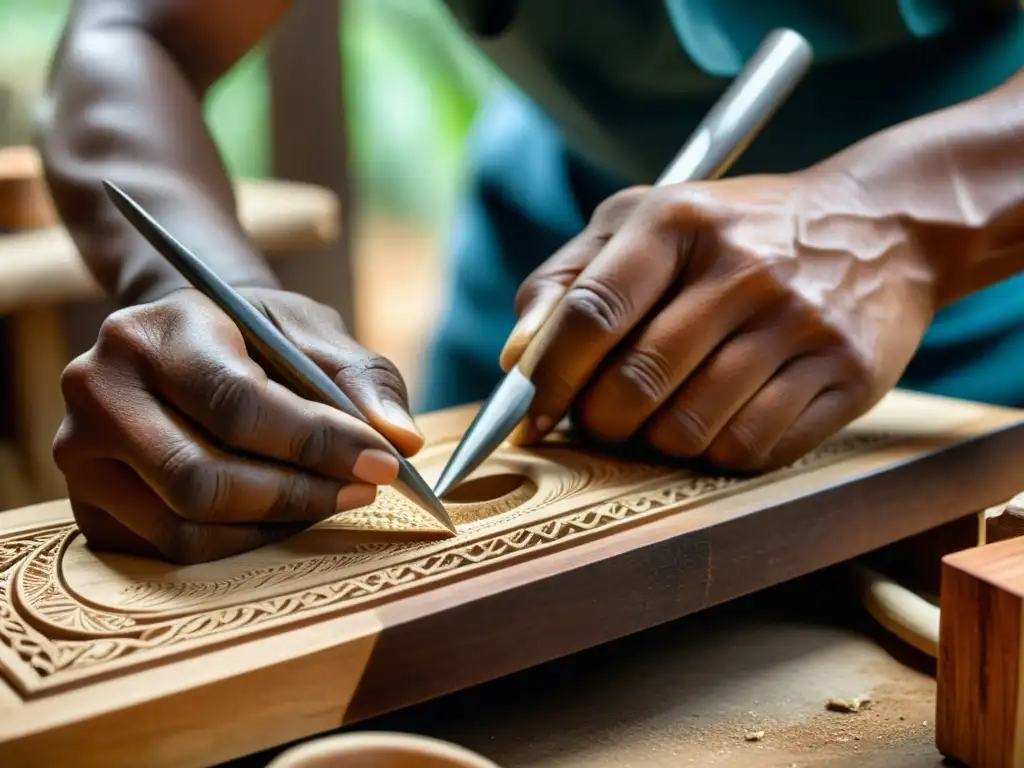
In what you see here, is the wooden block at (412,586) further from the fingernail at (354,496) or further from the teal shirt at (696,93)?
the teal shirt at (696,93)

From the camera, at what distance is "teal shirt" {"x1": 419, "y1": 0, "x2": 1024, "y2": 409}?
1.32m

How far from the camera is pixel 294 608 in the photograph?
73cm

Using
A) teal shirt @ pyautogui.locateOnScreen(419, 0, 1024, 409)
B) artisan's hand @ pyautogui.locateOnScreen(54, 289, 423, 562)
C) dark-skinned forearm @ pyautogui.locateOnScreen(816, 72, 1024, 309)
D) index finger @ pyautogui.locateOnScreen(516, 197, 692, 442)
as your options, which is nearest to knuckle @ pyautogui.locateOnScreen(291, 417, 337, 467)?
artisan's hand @ pyautogui.locateOnScreen(54, 289, 423, 562)

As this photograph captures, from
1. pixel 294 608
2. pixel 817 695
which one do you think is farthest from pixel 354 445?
pixel 817 695

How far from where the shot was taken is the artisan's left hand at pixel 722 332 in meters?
0.97

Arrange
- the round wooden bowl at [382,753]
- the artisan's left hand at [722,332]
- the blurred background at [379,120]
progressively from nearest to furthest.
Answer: the round wooden bowl at [382,753] < the artisan's left hand at [722,332] < the blurred background at [379,120]

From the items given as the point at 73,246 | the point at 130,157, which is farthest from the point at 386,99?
the point at 130,157

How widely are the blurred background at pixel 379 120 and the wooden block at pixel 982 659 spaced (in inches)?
66.2

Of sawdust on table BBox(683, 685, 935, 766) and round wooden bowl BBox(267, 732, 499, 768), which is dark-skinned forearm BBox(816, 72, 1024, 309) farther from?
round wooden bowl BBox(267, 732, 499, 768)

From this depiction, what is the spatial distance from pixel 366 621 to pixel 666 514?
0.90 feet

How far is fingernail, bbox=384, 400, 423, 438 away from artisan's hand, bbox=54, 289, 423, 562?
43 mm

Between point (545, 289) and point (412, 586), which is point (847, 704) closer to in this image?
point (412, 586)

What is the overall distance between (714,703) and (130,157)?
0.82 meters

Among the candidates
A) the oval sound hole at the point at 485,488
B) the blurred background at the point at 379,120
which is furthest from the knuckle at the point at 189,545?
the blurred background at the point at 379,120
